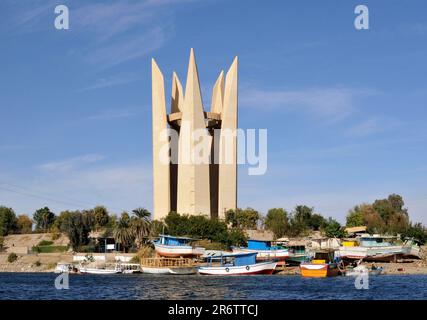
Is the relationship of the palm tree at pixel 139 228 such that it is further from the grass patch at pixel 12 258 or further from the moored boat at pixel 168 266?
the grass patch at pixel 12 258

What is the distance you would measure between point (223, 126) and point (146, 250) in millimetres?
24621

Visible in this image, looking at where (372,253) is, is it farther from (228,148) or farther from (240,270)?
(228,148)

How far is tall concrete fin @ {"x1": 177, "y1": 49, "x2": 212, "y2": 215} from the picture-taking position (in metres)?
83.1

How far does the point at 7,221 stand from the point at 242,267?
66.9 m

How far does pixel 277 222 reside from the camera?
292 feet

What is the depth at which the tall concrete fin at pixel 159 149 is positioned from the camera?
285 feet

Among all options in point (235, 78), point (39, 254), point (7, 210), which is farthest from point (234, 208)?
point (7, 210)

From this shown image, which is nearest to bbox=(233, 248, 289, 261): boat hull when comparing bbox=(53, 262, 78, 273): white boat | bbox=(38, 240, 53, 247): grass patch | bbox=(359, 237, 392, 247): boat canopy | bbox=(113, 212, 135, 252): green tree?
bbox=(359, 237, 392, 247): boat canopy

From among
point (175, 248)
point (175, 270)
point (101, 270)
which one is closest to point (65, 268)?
point (101, 270)

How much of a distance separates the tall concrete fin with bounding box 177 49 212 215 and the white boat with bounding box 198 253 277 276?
2543 cm

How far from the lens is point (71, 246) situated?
83562 mm

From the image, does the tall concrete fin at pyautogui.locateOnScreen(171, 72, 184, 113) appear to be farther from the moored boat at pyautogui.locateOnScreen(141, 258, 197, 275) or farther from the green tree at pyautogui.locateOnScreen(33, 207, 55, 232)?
the green tree at pyautogui.locateOnScreen(33, 207, 55, 232)

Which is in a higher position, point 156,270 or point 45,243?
point 45,243

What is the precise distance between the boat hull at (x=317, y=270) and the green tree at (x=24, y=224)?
78.1 m
